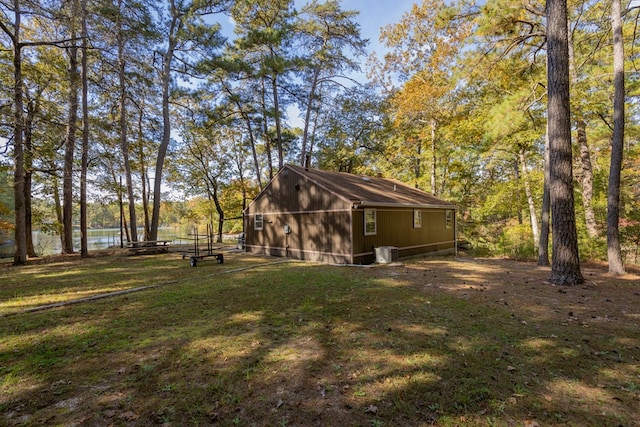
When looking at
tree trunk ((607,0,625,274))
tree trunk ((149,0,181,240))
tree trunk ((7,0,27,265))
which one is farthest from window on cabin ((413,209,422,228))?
tree trunk ((7,0,27,265))

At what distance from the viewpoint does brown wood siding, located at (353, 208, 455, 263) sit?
1165cm

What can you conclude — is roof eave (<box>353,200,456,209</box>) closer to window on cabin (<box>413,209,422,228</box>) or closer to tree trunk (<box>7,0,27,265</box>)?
window on cabin (<box>413,209,422,228</box>)

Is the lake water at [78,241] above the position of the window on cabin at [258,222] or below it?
below

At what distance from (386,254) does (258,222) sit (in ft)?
23.7

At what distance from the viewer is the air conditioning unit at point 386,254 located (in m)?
11.5

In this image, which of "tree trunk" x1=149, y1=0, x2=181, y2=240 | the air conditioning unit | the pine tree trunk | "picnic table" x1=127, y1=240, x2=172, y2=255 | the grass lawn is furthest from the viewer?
"tree trunk" x1=149, y1=0, x2=181, y2=240

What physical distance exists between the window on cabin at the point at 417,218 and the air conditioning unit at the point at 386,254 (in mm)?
3001

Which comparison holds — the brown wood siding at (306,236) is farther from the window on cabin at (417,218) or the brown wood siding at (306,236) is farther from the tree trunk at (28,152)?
the tree trunk at (28,152)

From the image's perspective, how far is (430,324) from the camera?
4605 mm

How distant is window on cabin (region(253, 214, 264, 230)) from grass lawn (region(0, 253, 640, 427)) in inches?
340

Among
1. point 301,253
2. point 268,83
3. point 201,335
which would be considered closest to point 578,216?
point 301,253

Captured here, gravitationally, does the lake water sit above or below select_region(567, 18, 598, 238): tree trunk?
below

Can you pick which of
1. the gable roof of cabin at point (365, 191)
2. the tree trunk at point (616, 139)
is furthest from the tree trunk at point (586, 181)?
the gable roof of cabin at point (365, 191)

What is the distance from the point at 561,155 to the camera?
693 centimetres
